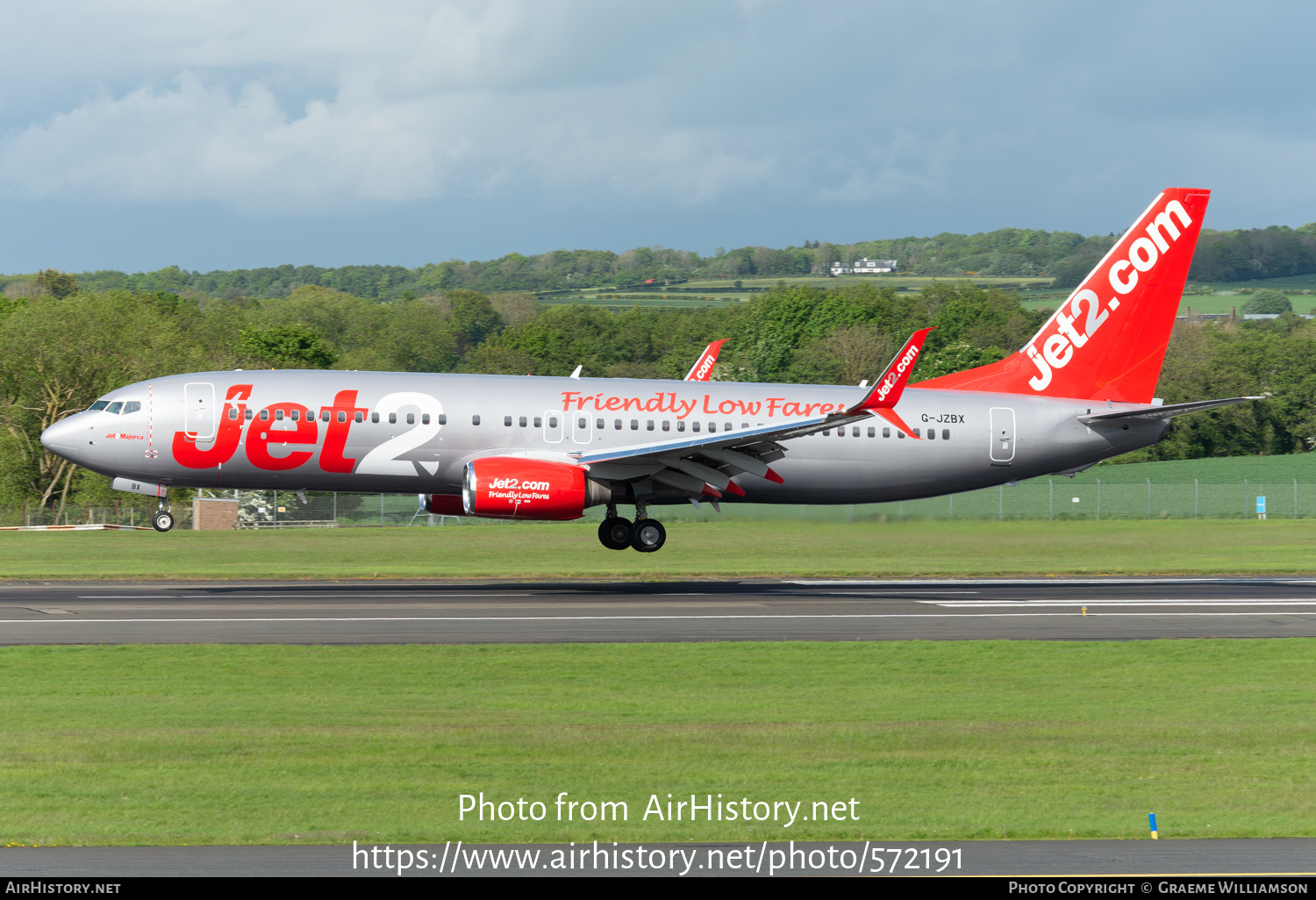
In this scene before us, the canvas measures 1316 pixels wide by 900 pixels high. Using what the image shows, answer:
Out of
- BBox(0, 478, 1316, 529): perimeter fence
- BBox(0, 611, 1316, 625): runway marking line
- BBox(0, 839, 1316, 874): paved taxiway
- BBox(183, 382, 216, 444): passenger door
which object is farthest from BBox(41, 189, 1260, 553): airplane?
BBox(0, 478, 1316, 529): perimeter fence

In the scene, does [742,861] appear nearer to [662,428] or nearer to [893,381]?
[893,381]

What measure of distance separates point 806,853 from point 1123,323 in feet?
101

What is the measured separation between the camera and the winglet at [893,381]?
97.9 feet

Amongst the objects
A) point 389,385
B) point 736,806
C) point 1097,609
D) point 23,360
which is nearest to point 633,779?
point 736,806

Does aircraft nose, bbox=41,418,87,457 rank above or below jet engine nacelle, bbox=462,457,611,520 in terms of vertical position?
above

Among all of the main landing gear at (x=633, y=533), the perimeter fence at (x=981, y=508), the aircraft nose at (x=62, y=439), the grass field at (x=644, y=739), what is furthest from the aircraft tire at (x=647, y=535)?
the perimeter fence at (x=981, y=508)

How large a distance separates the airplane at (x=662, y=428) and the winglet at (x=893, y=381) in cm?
5

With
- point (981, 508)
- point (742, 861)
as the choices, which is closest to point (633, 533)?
point (742, 861)

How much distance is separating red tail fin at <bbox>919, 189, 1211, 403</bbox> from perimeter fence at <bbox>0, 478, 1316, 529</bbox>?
78.7 ft

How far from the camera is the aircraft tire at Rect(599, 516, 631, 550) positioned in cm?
3569

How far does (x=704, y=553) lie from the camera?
47312 millimetres

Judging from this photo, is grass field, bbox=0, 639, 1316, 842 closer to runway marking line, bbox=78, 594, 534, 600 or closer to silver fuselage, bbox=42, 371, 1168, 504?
runway marking line, bbox=78, 594, 534, 600
